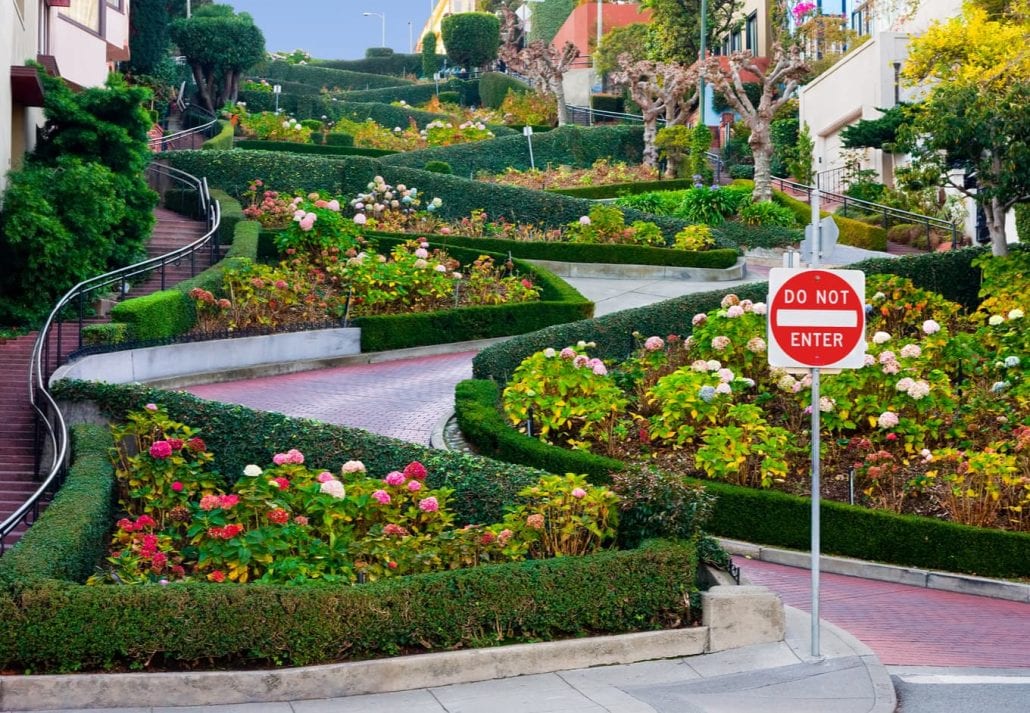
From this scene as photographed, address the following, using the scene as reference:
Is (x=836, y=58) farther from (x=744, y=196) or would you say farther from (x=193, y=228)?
(x=193, y=228)

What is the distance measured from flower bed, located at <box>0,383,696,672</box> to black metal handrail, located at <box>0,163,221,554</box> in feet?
3.66

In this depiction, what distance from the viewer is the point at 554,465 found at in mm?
13758

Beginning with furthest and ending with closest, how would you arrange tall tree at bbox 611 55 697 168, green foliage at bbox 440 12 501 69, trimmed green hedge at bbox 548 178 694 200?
green foliage at bbox 440 12 501 69, tall tree at bbox 611 55 697 168, trimmed green hedge at bbox 548 178 694 200

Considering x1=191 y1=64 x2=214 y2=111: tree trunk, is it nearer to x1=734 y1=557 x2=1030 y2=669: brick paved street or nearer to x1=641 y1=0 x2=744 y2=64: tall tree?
x1=641 y1=0 x2=744 y2=64: tall tree

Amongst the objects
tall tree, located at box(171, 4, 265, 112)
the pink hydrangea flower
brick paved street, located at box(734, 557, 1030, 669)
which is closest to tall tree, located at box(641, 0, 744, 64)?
tall tree, located at box(171, 4, 265, 112)

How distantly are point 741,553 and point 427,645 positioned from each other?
4.40 meters

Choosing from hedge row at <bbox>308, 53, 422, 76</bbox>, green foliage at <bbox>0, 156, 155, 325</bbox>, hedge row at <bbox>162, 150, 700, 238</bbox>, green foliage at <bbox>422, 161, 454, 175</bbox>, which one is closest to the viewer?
green foliage at <bbox>0, 156, 155, 325</bbox>

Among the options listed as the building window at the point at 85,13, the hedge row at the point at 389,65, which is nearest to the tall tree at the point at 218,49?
the building window at the point at 85,13

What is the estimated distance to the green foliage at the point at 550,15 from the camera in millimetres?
77000

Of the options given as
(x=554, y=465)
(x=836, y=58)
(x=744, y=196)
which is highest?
(x=836, y=58)

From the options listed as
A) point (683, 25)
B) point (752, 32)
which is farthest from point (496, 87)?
point (752, 32)

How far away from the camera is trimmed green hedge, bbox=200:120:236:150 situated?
36938 mm

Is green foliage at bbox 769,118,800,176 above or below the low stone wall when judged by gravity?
above

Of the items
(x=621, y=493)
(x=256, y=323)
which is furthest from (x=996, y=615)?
(x=256, y=323)
